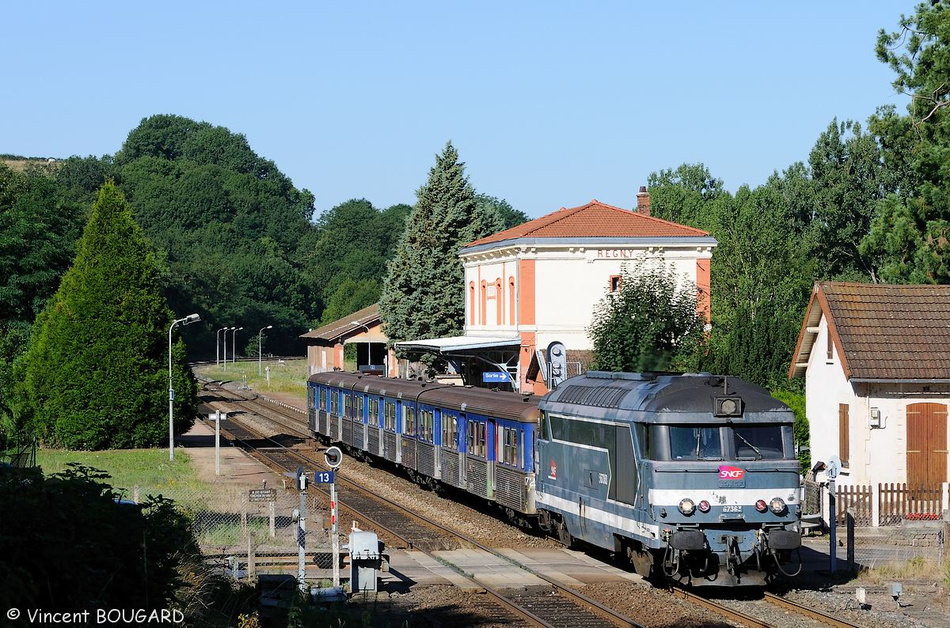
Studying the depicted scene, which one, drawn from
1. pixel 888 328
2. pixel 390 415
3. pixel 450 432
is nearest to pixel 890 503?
pixel 888 328

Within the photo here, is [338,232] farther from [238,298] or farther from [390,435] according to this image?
[390,435]

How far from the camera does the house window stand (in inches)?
1031

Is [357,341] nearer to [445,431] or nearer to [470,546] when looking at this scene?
[445,431]

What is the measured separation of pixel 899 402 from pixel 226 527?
13.8 m

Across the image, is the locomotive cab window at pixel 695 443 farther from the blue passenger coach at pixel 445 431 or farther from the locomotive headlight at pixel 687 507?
the blue passenger coach at pixel 445 431

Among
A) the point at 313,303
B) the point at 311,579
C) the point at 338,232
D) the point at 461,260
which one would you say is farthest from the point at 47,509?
the point at 338,232

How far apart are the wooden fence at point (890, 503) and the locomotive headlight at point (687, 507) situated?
8.40 m

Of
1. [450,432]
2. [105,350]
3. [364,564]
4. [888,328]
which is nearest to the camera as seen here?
[364,564]

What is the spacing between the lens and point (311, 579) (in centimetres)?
1812

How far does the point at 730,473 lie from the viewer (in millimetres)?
16047

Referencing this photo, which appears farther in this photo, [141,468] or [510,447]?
[141,468]

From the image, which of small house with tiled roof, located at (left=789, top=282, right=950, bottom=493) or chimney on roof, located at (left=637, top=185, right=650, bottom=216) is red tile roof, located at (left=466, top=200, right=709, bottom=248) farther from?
small house with tiled roof, located at (left=789, top=282, right=950, bottom=493)

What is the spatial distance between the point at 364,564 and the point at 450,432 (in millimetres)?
10622

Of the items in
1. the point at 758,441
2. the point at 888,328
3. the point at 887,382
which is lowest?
the point at 758,441
